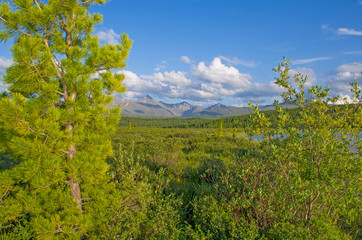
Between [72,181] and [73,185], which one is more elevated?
[72,181]

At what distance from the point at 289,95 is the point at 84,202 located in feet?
23.3

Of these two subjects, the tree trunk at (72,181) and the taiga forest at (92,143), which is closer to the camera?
the taiga forest at (92,143)

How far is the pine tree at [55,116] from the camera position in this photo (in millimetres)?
4173

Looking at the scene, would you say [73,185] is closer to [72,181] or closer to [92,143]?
[72,181]

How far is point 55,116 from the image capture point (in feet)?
14.0

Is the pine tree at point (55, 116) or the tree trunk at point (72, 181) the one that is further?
the tree trunk at point (72, 181)

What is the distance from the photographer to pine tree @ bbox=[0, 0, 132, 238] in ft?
13.7

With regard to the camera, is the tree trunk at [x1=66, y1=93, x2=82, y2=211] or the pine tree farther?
the tree trunk at [x1=66, y1=93, x2=82, y2=211]

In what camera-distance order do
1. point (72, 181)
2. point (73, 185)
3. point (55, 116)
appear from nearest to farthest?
point (55, 116), point (72, 181), point (73, 185)

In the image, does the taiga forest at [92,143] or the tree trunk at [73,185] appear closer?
the taiga forest at [92,143]

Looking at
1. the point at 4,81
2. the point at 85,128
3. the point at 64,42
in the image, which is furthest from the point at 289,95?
the point at 4,81

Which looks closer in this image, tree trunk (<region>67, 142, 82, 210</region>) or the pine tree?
the pine tree

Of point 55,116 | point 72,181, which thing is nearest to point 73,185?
point 72,181

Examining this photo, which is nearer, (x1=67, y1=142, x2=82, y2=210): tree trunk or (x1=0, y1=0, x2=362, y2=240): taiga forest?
(x1=0, y1=0, x2=362, y2=240): taiga forest
